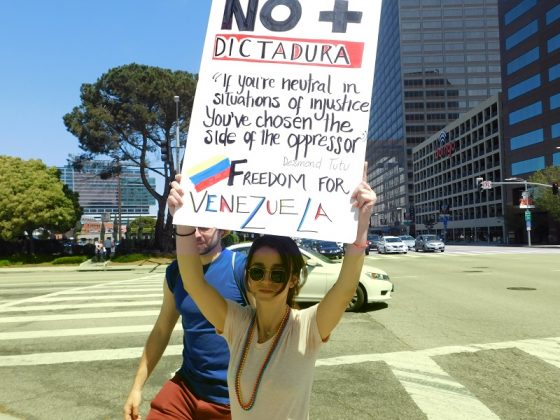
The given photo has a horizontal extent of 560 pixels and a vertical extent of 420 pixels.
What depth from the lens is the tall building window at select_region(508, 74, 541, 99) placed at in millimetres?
63594

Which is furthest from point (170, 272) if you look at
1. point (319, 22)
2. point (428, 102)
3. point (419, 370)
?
point (428, 102)

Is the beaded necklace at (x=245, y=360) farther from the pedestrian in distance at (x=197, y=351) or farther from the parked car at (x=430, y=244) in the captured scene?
the parked car at (x=430, y=244)

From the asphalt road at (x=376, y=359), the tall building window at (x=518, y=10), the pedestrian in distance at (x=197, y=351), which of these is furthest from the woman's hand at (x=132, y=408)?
the tall building window at (x=518, y=10)

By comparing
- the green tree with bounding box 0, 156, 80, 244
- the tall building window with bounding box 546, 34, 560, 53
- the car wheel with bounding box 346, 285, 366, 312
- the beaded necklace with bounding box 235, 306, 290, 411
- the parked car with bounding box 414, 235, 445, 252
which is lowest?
the car wheel with bounding box 346, 285, 366, 312

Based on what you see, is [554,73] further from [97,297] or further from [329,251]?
[97,297]

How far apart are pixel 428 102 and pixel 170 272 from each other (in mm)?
140415

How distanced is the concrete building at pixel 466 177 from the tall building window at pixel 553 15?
14.8 meters

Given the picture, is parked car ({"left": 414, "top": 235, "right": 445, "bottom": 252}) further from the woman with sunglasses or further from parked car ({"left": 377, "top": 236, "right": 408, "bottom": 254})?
the woman with sunglasses

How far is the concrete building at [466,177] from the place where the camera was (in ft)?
253

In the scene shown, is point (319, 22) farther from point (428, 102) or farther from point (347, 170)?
point (428, 102)

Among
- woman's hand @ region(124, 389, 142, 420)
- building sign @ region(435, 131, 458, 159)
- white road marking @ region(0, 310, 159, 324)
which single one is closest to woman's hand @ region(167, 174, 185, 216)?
woman's hand @ region(124, 389, 142, 420)

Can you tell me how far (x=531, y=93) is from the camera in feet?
212

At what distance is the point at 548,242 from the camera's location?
60.0 m

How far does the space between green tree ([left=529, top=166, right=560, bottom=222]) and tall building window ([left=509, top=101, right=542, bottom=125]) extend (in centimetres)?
1363
